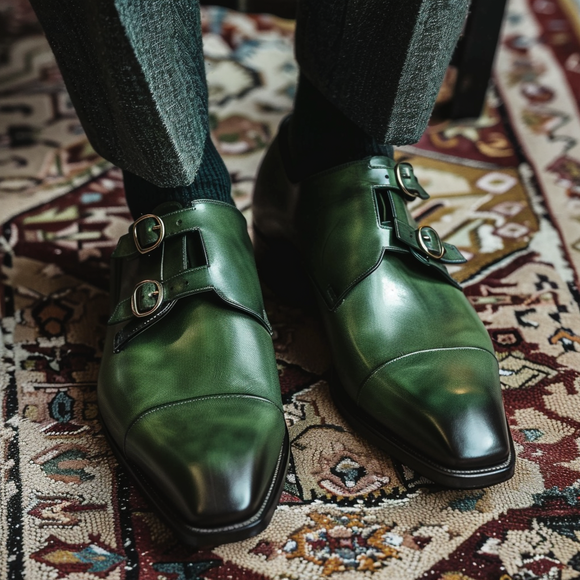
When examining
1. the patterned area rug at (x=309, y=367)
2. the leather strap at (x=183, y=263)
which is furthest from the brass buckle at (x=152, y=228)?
the patterned area rug at (x=309, y=367)

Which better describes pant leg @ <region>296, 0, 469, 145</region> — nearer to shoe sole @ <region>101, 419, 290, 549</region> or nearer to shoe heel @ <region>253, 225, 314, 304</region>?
shoe heel @ <region>253, 225, 314, 304</region>

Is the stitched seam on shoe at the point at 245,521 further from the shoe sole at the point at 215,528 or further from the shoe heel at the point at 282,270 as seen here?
the shoe heel at the point at 282,270

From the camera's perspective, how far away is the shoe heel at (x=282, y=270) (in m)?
0.68

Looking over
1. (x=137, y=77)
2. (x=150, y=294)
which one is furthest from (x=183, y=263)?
(x=137, y=77)

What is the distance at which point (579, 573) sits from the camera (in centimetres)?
47

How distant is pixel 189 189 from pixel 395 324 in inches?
8.1

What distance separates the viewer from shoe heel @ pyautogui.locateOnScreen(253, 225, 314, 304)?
68 centimetres

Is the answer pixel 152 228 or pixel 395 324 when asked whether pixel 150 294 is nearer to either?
pixel 152 228

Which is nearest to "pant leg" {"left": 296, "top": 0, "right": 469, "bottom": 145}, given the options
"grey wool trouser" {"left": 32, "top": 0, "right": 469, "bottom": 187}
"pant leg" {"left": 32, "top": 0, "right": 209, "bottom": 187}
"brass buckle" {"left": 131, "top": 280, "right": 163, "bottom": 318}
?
"grey wool trouser" {"left": 32, "top": 0, "right": 469, "bottom": 187}

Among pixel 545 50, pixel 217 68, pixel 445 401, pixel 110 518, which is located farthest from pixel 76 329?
pixel 545 50

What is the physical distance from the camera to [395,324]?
0.56 metres

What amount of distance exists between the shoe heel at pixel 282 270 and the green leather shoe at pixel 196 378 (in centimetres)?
9

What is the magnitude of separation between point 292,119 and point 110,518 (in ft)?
1.30

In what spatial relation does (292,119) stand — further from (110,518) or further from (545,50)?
(545,50)
